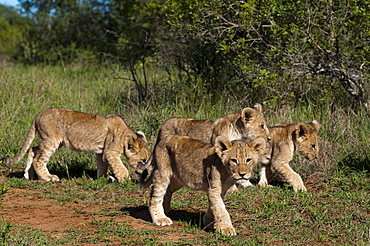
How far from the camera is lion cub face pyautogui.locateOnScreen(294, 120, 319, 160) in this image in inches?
339

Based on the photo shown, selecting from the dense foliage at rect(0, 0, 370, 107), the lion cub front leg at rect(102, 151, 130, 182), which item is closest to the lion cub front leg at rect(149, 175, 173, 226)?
the lion cub front leg at rect(102, 151, 130, 182)

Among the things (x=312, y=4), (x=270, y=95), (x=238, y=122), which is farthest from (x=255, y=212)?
(x=312, y=4)

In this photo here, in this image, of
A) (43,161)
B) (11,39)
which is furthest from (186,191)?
(11,39)

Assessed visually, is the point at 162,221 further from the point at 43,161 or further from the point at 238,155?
the point at 43,161

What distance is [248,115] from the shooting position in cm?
838

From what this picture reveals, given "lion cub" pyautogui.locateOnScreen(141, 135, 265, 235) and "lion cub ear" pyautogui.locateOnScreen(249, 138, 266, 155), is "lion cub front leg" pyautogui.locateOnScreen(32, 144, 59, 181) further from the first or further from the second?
"lion cub ear" pyautogui.locateOnScreen(249, 138, 266, 155)

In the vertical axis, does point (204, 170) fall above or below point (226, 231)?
above

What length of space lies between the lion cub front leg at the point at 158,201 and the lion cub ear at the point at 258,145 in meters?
1.13

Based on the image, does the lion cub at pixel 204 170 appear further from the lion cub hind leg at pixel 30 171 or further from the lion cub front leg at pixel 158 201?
the lion cub hind leg at pixel 30 171

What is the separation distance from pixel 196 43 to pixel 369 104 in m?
4.45

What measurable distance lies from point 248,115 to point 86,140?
2.84 meters

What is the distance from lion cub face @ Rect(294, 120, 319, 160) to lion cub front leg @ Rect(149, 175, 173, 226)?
2945 mm

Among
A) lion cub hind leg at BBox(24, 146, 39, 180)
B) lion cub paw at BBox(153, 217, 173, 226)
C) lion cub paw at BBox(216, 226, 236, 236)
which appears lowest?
lion cub hind leg at BBox(24, 146, 39, 180)

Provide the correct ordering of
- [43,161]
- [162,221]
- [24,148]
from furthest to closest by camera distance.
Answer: [24,148], [43,161], [162,221]
